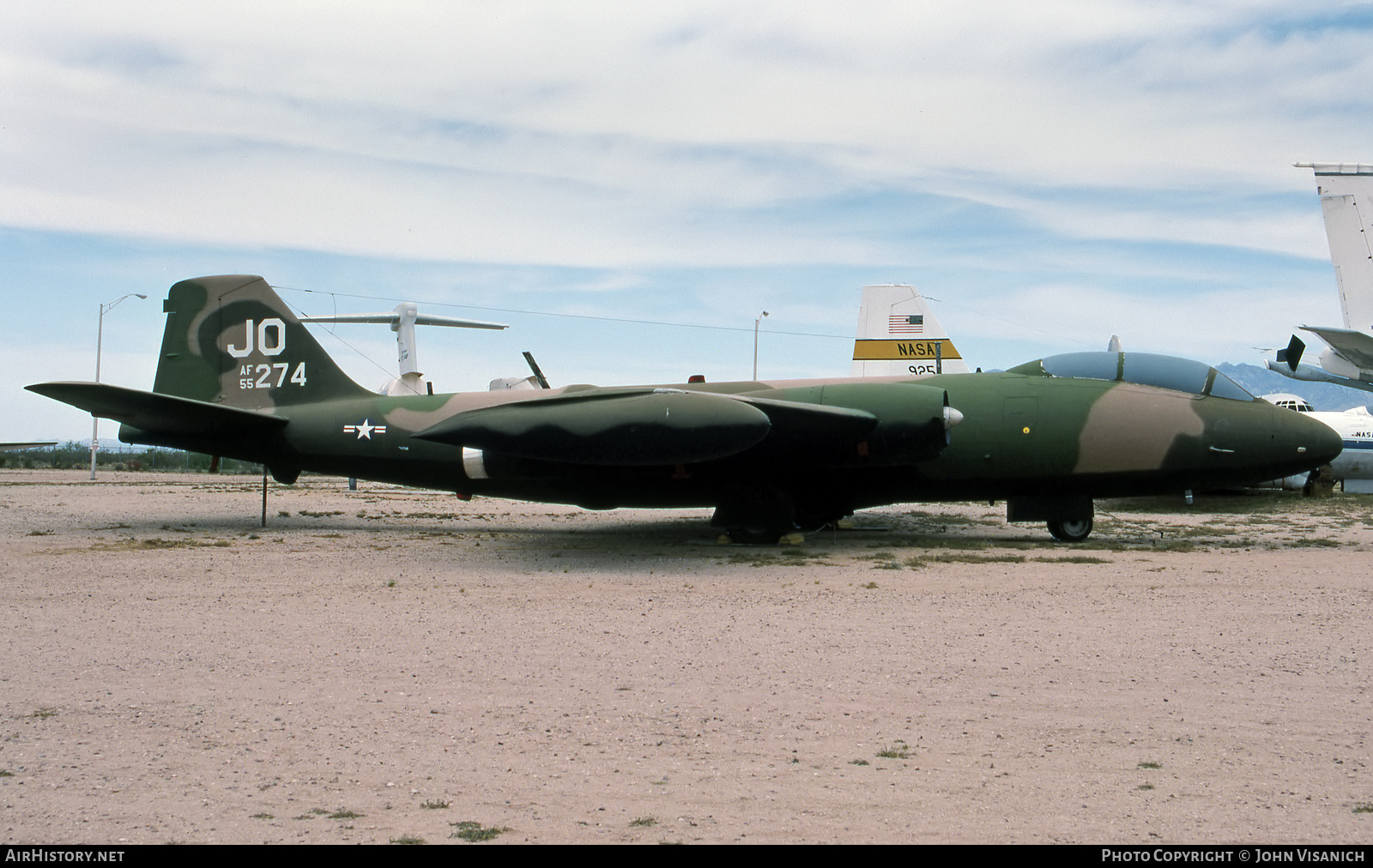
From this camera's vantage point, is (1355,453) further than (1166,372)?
Yes

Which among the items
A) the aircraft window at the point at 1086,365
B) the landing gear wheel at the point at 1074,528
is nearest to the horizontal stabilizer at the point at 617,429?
the aircraft window at the point at 1086,365

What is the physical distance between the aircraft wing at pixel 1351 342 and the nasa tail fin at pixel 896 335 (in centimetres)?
793

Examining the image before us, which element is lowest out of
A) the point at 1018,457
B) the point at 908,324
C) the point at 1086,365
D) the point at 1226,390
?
the point at 1018,457

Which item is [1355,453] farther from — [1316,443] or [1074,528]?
[1074,528]

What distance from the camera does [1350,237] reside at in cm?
2161

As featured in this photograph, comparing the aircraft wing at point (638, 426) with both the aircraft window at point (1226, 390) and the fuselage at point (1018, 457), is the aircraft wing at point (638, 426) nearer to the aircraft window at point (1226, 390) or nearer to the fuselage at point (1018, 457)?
the fuselage at point (1018, 457)

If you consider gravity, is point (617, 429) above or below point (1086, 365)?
below

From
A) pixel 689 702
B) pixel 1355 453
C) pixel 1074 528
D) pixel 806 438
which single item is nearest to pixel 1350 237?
pixel 1355 453

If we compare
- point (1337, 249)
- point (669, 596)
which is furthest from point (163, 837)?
point (1337, 249)

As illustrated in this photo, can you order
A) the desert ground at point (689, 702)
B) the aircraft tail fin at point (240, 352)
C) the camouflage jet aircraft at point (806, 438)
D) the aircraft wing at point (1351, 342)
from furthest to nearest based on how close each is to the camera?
1. the aircraft wing at point (1351, 342)
2. the aircraft tail fin at point (240, 352)
3. the camouflage jet aircraft at point (806, 438)
4. the desert ground at point (689, 702)

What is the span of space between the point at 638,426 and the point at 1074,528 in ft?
20.7

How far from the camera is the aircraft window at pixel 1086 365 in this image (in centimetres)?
1316

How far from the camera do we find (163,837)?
129 inches

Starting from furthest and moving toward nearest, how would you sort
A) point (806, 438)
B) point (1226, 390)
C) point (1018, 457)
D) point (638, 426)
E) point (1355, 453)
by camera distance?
point (1355, 453) < point (1226, 390) < point (1018, 457) < point (806, 438) < point (638, 426)
